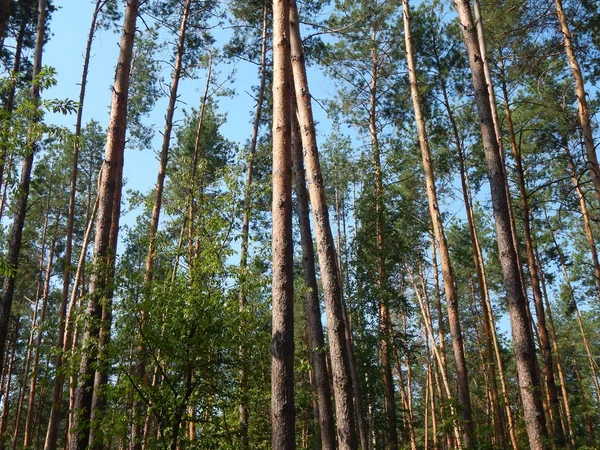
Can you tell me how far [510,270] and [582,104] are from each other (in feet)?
17.1

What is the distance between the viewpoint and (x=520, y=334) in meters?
6.56

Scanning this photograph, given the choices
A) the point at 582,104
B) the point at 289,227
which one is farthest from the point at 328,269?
the point at 582,104

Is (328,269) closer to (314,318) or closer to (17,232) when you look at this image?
(314,318)

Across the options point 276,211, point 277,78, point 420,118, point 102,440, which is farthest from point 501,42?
point 102,440

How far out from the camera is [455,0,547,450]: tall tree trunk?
6.22 meters

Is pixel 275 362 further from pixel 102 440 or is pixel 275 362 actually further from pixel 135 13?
pixel 135 13

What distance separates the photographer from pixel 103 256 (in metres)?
6.62

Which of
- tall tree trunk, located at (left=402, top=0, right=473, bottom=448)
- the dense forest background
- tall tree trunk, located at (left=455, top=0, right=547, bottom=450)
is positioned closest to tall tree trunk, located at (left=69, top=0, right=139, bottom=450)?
the dense forest background

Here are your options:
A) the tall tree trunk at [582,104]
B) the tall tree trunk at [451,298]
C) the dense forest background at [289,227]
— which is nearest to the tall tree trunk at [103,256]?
the dense forest background at [289,227]

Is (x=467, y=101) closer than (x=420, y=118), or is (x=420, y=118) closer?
(x=420, y=118)

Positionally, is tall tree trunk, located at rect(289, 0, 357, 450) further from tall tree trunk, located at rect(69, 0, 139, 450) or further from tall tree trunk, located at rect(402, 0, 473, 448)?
tall tree trunk, located at rect(402, 0, 473, 448)

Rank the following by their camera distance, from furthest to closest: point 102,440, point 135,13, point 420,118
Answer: point 420,118 < point 135,13 < point 102,440

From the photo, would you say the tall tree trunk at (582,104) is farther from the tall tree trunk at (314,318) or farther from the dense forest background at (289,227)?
the tall tree trunk at (314,318)

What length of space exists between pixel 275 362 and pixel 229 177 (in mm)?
3610
